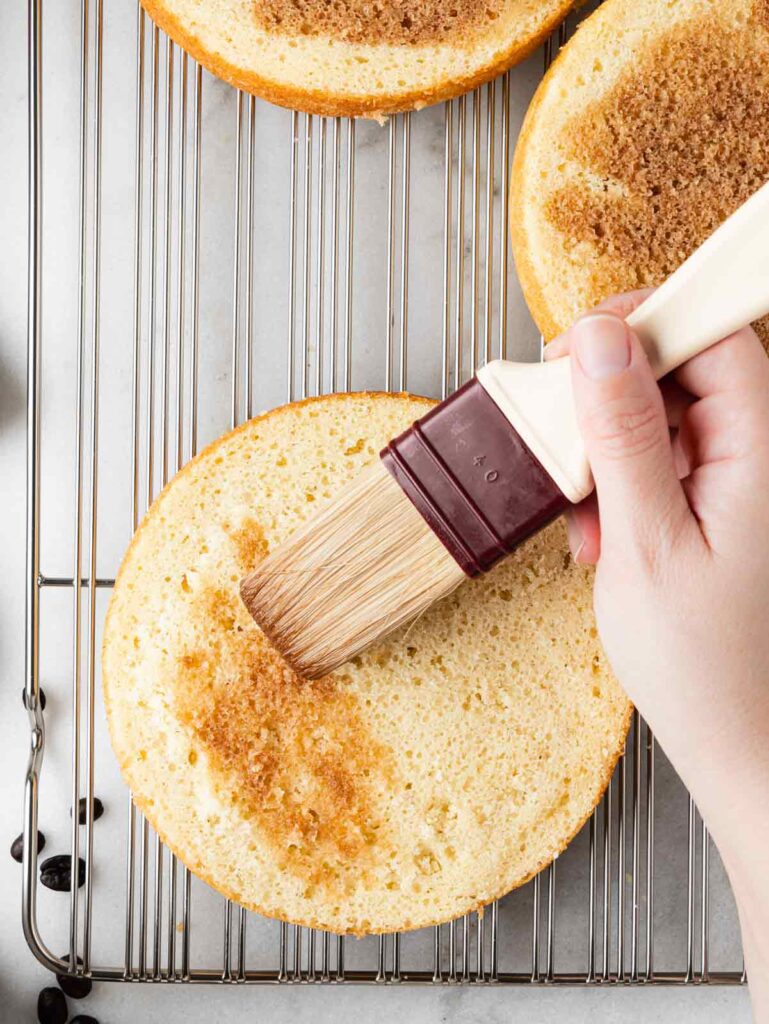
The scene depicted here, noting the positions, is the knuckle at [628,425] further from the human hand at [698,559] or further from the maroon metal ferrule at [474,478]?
the maroon metal ferrule at [474,478]

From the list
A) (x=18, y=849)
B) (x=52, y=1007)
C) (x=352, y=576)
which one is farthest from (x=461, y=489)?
(x=52, y=1007)

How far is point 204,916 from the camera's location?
5.25 ft

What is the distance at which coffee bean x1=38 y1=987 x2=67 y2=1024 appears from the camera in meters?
1.59

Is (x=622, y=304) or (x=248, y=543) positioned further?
(x=248, y=543)

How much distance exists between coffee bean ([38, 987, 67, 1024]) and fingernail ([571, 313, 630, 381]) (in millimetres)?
1345

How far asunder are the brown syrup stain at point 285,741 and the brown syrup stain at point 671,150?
0.69m

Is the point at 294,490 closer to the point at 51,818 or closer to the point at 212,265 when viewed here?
the point at 212,265

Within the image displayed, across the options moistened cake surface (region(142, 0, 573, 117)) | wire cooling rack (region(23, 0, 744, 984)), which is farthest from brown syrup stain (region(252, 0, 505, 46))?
wire cooling rack (region(23, 0, 744, 984))

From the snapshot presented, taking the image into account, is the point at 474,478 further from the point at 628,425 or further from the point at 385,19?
the point at 385,19

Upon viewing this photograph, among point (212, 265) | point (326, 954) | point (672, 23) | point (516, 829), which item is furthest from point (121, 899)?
point (672, 23)

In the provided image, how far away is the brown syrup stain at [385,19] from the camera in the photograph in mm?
1438

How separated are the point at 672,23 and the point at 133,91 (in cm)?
87

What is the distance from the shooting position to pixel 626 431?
1.04 metres

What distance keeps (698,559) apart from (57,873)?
1165mm
